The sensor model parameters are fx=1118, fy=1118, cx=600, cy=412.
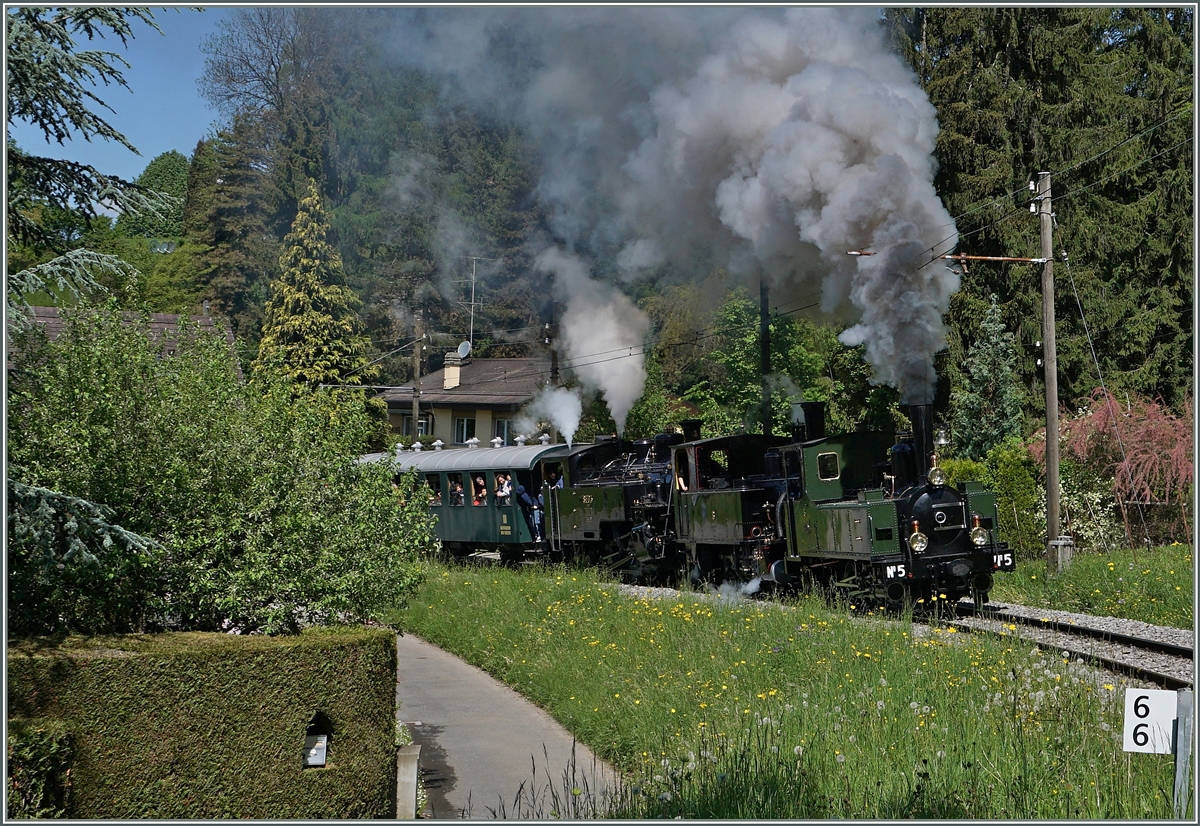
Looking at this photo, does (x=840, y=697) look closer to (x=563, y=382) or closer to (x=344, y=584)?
(x=344, y=584)

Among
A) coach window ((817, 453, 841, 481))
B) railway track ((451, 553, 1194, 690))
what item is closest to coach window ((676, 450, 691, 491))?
coach window ((817, 453, 841, 481))

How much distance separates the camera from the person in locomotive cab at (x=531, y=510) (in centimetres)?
2136

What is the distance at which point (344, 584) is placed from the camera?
27.3 feet

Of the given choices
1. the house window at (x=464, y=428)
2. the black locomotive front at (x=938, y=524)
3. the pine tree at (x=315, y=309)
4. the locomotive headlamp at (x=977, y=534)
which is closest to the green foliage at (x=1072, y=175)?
the black locomotive front at (x=938, y=524)

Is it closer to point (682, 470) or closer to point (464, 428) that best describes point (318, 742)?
point (682, 470)

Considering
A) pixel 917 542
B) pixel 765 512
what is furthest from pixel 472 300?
pixel 917 542

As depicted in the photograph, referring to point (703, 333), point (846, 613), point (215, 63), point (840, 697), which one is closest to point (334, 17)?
point (215, 63)

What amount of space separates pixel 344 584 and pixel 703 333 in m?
34.9

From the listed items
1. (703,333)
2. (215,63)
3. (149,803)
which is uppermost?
(215,63)

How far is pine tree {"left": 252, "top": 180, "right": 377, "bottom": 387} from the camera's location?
42219 mm

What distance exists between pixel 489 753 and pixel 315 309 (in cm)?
3563

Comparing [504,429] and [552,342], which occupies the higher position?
[552,342]

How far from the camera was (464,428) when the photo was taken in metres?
50.5

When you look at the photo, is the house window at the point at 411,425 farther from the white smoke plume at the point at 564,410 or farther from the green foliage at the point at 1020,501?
the green foliage at the point at 1020,501
